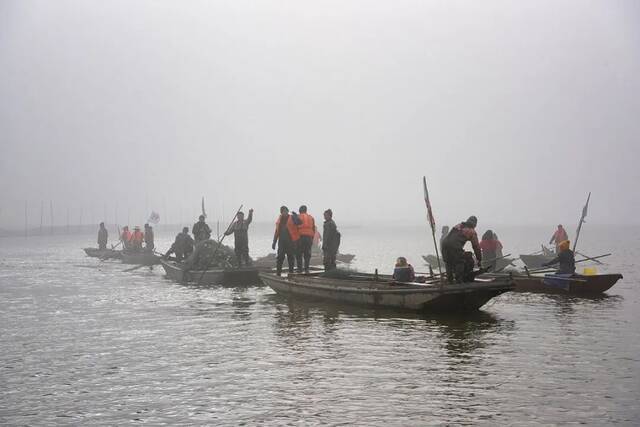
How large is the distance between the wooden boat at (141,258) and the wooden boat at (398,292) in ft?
66.3

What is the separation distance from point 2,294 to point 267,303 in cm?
1149

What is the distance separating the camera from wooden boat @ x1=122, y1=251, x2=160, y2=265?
3662 centimetres

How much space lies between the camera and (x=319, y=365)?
991cm

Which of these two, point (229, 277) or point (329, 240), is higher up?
point (329, 240)

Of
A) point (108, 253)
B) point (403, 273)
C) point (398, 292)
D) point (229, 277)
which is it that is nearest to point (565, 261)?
point (403, 273)

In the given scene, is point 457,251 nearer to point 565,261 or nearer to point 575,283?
point 565,261

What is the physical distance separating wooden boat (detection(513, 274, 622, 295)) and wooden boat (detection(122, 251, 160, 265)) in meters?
23.6

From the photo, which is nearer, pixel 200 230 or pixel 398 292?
pixel 398 292

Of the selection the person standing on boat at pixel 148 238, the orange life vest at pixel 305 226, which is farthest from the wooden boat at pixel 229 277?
the person standing on boat at pixel 148 238

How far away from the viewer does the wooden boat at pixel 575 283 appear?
746 inches

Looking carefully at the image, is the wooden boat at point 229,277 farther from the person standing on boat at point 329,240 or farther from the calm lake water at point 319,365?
the calm lake water at point 319,365

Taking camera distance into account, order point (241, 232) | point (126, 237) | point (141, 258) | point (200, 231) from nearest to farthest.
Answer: point (241, 232)
point (200, 231)
point (141, 258)
point (126, 237)

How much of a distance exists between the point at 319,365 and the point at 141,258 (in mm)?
29506

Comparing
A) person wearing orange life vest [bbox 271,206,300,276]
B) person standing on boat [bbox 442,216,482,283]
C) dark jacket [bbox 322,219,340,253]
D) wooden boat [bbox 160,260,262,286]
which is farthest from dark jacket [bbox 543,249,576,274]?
wooden boat [bbox 160,260,262,286]
